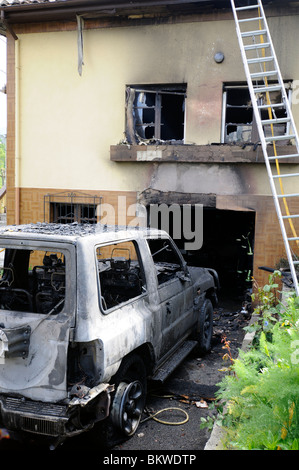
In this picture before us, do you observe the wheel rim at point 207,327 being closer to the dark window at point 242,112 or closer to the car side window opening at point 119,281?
the car side window opening at point 119,281

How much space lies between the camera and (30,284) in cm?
425

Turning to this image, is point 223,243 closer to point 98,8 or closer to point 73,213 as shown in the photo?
point 73,213

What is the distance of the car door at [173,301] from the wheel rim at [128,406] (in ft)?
2.27

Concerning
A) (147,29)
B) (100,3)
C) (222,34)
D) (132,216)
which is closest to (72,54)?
(100,3)

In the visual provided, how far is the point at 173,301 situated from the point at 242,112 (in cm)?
500

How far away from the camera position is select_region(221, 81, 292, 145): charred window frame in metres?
7.50

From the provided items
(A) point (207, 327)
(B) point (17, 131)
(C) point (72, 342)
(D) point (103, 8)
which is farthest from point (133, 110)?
(C) point (72, 342)

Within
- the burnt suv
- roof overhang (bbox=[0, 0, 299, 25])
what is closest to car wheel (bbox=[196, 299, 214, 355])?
the burnt suv

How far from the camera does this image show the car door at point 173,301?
451cm

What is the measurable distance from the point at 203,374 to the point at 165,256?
2210 mm

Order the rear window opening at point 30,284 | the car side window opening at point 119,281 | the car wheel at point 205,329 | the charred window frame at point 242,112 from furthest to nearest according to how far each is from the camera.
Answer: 1. the charred window frame at point 242,112
2. the car wheel at point 205,329
3. the car side window opening at point 119,281
4. the rear window opening at point 30,284

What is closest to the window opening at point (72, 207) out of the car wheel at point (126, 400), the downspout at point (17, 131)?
the downspout at point (17, 131)

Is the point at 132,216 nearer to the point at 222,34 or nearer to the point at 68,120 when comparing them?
the point at 68,120
